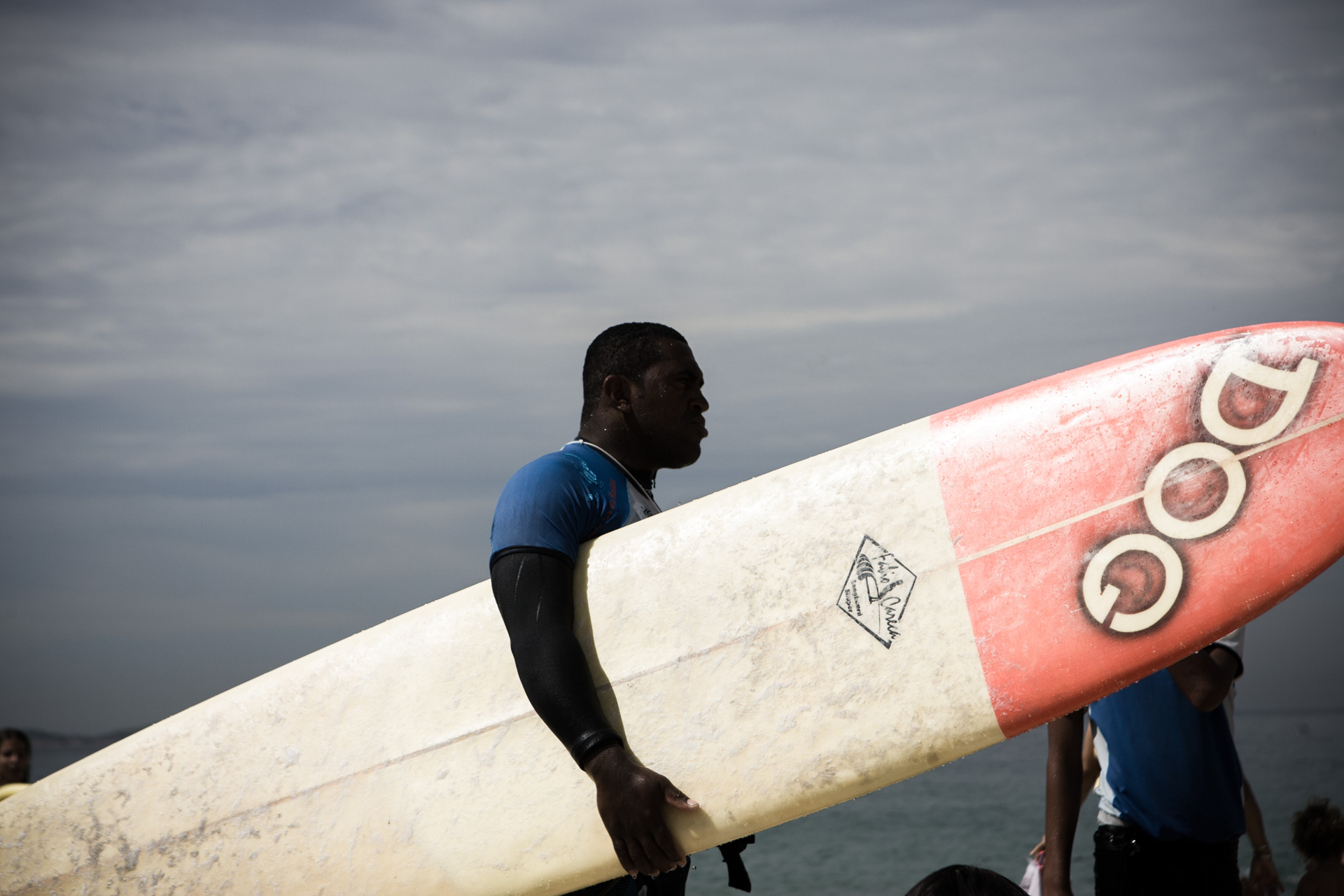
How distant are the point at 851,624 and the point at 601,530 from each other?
55 centimetres

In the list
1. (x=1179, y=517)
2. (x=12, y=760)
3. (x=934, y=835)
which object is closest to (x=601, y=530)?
(x=1179, y=517)

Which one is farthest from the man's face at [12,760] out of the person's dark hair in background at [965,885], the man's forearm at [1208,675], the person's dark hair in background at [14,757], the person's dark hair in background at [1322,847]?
the person's dark hair in background at [1322,847]

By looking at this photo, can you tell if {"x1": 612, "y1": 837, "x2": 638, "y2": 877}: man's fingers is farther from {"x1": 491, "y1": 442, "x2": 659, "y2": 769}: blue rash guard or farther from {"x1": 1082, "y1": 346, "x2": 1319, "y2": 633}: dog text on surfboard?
{"x1": 1082, "y1": 346, "x2": 1319, "y2": 633}: dog text on surfboard

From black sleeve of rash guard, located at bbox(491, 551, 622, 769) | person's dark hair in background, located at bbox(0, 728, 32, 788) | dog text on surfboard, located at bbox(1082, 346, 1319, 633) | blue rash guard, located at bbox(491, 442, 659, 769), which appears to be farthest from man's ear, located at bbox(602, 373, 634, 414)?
person's dark hair in background, located at bbox(0, 728, 32, 788)

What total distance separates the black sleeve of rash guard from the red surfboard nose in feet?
2.53

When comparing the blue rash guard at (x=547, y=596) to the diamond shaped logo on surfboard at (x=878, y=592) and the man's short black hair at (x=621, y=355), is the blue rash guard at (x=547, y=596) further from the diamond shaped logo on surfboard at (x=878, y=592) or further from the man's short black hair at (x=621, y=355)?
the diamond shaped logo on surfboard at (x=878, y=592)

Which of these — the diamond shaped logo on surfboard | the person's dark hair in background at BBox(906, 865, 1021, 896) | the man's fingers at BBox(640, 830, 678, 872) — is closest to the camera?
the person's dark hair in background at BBox(906, 865, 1021, 896)

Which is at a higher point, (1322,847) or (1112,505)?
(1112,505)

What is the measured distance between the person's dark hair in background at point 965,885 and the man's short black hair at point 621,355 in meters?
1.14

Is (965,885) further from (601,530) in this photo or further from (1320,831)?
(1320,831)

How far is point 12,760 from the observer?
465 cm

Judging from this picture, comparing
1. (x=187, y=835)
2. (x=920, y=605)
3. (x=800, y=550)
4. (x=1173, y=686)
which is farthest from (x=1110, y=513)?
(x=187, y=835)

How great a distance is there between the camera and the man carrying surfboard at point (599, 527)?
5.68 ft

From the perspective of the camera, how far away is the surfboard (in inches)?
73.6
